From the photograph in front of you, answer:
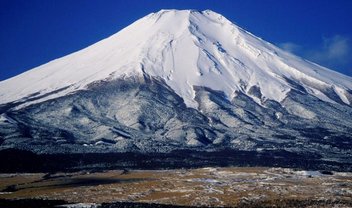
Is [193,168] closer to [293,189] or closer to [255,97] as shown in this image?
[293,189]

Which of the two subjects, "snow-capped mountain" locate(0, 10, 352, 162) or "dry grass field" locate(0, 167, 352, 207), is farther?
"snow-capped mountain" locate(0, 10, 352, 162)

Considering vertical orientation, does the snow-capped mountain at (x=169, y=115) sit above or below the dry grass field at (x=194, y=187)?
above

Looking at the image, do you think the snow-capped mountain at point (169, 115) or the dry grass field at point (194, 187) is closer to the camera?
the dry grass field at point (194, 187)

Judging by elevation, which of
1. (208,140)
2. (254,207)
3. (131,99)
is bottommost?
(254,207)

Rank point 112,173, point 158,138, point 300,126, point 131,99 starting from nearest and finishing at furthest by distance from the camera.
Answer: point 112,173, point 158,138, point 300,126, point 131,99

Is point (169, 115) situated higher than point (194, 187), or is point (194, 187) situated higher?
point (169, 115)

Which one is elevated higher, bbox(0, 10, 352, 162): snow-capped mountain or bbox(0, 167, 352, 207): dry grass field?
bbox(0, 10, 352, 162): snow-capped mountain

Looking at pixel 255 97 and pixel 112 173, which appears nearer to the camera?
pixel 112 173

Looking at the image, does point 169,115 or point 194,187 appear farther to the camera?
point 169,115

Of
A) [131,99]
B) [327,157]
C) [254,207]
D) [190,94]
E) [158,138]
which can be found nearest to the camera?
[254,207]

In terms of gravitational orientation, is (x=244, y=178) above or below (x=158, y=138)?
below

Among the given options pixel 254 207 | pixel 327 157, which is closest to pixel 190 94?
pixel 327 157
